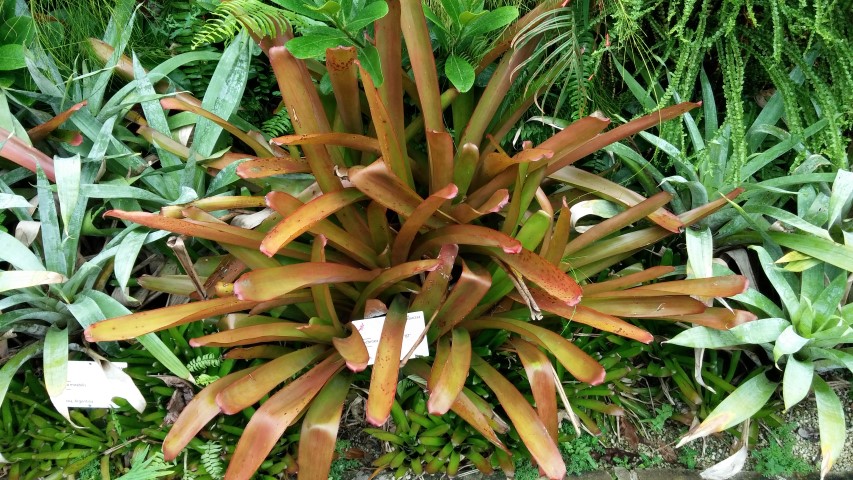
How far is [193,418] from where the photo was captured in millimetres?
1249

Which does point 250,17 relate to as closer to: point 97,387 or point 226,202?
point 226,202

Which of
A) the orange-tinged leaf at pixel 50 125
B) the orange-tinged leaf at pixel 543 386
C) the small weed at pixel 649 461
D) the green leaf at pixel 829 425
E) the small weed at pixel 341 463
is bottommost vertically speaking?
the small weed at pixel 649 461

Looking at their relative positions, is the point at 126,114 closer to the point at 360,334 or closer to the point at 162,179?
the point at 162,179

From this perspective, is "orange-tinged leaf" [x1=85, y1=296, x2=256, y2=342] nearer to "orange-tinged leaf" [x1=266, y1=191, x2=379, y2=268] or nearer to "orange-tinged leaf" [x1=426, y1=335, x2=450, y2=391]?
"orange-tinged leaf" [x1=266, y1=191, x2=379, y2=268]

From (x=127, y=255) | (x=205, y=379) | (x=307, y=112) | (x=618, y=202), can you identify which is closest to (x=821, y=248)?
(x=618, y=202)

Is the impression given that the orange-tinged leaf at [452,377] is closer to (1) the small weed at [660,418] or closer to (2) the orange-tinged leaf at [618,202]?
(2) the orange-tinged leaf at [618,202]

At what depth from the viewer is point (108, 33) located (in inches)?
67.6

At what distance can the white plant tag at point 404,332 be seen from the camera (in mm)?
1321

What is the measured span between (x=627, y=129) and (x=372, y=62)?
0.62 metres

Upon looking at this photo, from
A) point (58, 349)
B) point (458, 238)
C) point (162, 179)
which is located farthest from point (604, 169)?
point (58, 349)

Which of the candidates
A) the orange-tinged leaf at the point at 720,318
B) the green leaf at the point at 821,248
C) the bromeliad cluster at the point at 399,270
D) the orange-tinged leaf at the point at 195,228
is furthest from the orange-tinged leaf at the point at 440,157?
the green leaf at the point at 821,248

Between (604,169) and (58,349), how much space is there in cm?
148

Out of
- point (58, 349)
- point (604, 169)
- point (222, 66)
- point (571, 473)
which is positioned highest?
point (222, 66)

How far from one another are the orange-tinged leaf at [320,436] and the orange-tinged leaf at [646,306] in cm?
62
